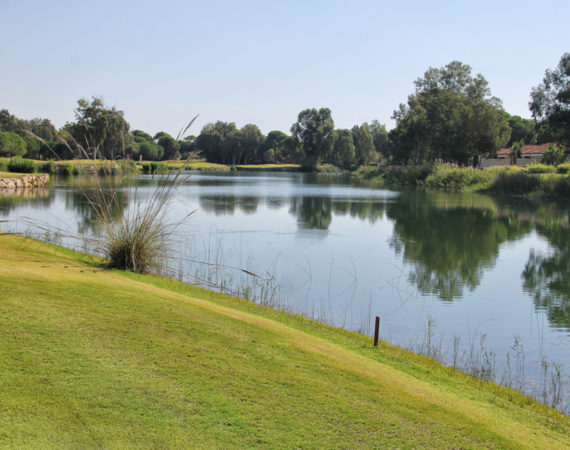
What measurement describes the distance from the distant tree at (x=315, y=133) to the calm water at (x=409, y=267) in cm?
9299

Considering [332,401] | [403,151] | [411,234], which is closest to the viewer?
[332,401]

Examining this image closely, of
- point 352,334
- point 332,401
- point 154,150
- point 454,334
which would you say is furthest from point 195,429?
point 154,150

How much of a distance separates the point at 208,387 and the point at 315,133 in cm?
11983

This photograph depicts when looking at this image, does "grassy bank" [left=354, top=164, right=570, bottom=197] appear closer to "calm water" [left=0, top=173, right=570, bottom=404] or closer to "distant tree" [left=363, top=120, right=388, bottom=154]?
"calm water" [left=0, top=173, right=570, bottom=404]

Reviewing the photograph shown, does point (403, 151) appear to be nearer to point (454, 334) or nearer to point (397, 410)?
point (454, 334)

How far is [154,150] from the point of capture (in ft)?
416

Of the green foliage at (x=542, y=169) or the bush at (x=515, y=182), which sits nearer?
the bush at (x=515, y=182)

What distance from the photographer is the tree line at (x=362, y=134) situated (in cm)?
1491

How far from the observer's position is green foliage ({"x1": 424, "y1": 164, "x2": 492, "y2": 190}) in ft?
161

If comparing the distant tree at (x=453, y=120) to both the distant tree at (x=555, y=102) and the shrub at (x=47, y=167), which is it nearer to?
the distant tree at (x=555, y=102)

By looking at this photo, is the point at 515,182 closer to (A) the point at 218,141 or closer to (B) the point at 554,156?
(B) the point at 554,156

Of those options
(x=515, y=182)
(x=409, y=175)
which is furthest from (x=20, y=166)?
(x=515, y=182)

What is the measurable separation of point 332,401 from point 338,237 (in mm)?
15366

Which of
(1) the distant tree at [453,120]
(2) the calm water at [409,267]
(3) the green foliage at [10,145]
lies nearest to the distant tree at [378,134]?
(1) the distant tree at [453,120]
